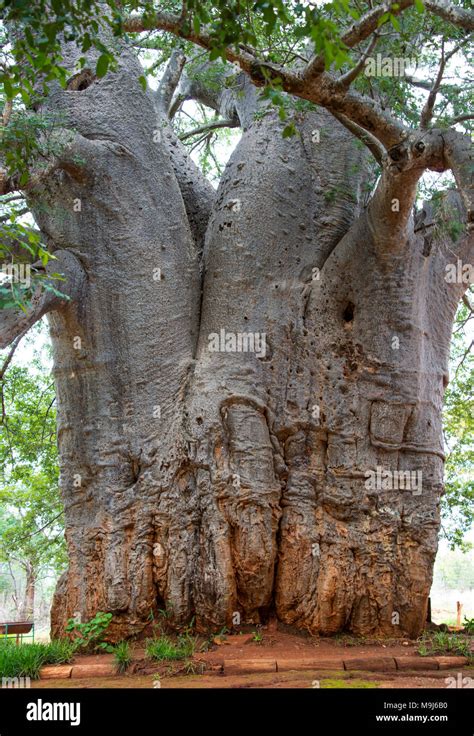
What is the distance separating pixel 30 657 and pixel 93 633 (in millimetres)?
553

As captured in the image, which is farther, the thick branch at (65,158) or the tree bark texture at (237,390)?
the tree bark texture at (237,390)

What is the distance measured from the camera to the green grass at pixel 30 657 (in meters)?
4.30

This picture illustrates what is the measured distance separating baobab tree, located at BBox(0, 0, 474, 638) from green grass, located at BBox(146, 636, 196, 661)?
22 centimetres

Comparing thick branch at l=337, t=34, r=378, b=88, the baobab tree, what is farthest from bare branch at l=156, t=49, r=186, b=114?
thick branch at l=337, t=34, r=378, b=88

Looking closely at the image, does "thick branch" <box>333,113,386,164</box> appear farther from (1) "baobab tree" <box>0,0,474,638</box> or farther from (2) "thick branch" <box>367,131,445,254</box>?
(2) "thick branch" <box>367,131,445,254</box>

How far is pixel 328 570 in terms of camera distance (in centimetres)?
503

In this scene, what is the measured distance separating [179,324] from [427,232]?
2.01m

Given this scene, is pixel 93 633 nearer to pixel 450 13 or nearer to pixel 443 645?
pixel 443 645

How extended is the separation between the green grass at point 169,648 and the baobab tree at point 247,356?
0.71ft

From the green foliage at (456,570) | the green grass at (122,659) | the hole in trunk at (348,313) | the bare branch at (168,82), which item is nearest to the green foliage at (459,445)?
the hole in trunk at (348,313)

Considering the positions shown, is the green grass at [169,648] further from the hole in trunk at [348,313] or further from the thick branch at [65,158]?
the thick branch at [65,158]

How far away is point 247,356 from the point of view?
208 inches
